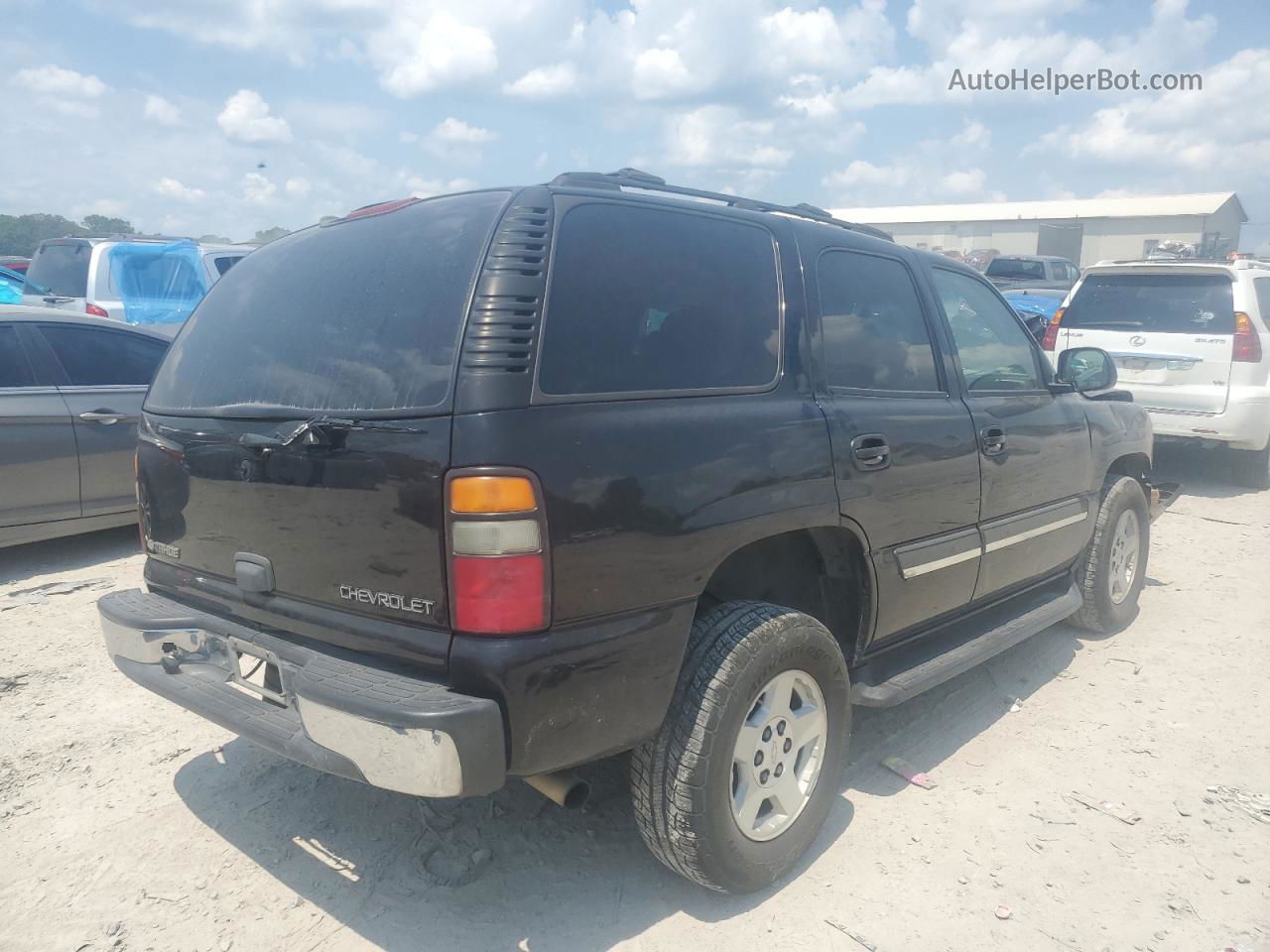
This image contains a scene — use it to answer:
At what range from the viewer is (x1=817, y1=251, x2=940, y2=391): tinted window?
10.3 ft

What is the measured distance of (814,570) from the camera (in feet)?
10.4

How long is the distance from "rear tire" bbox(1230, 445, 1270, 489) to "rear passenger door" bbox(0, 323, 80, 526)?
9.24m

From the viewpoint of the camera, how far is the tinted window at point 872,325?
3.14 m

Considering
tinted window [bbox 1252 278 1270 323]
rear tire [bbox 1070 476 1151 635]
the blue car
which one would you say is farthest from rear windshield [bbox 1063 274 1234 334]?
the blue car

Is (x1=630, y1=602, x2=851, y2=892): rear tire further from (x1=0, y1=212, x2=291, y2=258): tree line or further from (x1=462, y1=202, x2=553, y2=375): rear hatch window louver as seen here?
(x1=0, y1=212, x2=291, y2=258): tree line

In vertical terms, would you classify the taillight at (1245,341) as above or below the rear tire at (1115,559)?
above

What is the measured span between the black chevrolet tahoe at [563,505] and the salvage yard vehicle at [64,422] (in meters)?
2.91

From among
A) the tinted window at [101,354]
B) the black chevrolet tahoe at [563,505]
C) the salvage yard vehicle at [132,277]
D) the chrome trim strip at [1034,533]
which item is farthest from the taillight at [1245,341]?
the salvage yard vehicle at [132,277]

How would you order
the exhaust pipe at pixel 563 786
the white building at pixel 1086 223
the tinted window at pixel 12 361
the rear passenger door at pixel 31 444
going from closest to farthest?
the exhaust pipe at pixel 563 786
the rear passenger door at pixel 31 444
the tinted window at pixel 12 361
the white building at pixel 1086 223

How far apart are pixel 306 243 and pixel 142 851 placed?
1977mm

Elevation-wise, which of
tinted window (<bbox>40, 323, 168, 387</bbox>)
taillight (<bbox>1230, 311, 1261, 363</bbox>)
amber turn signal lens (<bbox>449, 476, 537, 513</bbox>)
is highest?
taillight (<bbox>1230, 311, 1261, 363</bbox>)

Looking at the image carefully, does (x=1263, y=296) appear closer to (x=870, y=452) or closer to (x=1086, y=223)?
(x=870, y=452)

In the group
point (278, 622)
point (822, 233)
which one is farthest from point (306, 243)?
point (822, 233)

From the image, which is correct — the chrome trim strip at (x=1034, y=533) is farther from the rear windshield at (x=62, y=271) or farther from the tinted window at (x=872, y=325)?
the rear windshield at (x=62, y=271)
